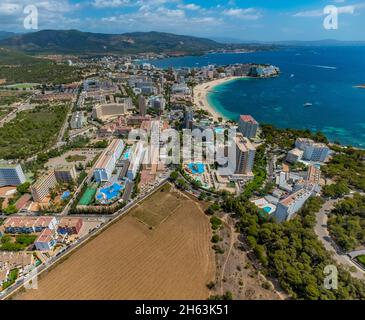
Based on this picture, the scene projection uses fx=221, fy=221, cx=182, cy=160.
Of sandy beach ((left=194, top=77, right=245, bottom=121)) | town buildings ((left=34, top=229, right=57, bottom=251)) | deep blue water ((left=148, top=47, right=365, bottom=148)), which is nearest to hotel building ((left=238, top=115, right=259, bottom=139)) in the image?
sandy beach ((left=194, top=77, right=245, bottom=121))

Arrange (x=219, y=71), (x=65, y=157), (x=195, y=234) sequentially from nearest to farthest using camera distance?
(x=195, y=234), (x=65, y=157), (x=219, y=71)

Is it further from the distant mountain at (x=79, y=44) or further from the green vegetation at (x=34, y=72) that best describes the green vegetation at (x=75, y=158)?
the distant mountain at (x=79, y=44)

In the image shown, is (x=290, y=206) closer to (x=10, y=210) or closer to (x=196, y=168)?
(x=196, y=168)

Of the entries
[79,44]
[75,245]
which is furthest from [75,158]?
[79,44]

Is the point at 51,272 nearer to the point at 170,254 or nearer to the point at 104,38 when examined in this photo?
the point at 170,254
